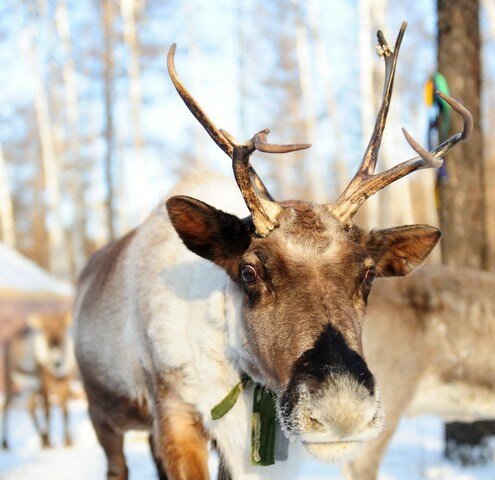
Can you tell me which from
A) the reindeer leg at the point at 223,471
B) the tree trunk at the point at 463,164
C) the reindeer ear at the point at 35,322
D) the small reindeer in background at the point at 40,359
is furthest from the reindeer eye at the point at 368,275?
the reindeer ear at the point at 35,322

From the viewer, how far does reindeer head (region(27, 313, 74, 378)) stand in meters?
11.2

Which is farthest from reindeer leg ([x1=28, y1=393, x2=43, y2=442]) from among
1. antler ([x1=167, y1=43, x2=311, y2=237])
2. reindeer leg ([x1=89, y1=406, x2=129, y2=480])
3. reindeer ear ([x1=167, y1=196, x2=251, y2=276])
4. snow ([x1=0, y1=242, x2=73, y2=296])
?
antler ([x1=167, y1=43, x2=311, y2=237])

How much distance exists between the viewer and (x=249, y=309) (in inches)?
118

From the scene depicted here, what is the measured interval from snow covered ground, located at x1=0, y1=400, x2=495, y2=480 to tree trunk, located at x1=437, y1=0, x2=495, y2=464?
5.83ft

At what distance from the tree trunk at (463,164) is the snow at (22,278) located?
31.4 ft

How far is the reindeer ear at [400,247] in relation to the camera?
132 inches

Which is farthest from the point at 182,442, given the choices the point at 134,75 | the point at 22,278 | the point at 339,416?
the point at 134,75

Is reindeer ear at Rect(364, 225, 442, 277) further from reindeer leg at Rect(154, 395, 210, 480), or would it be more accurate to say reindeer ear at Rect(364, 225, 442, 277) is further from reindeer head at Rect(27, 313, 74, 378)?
reindeer head at Rect(27, 313, 74, 378)

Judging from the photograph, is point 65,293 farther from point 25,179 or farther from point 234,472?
point 25,179

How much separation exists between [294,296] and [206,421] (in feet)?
2.90

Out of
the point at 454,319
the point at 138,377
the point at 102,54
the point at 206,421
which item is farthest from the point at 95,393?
the point at 102,54

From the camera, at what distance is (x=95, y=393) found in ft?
15.1

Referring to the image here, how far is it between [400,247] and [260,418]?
0.97m

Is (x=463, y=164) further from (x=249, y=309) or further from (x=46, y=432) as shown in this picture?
(x=46, y=432)
